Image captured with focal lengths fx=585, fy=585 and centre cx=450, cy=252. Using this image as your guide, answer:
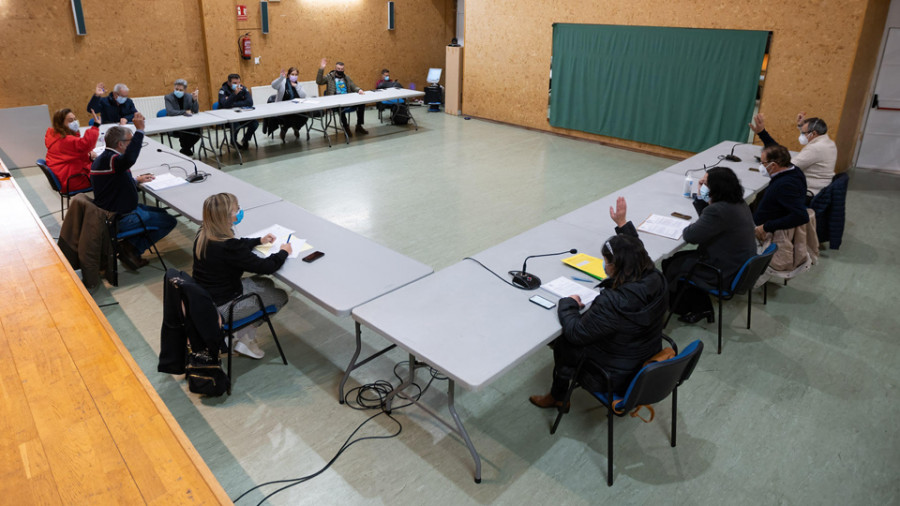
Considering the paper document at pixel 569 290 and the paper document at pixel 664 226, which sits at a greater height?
the paper document at pixel 664 226

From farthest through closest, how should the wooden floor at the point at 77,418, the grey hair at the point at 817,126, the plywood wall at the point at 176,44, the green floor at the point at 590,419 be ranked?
1. the plywood wall at the point at 176,44
2. the grey hair at the point at 817,126
3. the green floor at the point at 590,419
4. the wooden floor at the point at 77,418

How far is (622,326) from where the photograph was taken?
2627mm

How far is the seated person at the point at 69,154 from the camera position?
204 inches

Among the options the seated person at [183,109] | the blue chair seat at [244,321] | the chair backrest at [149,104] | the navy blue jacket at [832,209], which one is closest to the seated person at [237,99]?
the seated person at [183,109]

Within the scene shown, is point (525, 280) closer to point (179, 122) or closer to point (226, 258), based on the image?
point (226, 258)

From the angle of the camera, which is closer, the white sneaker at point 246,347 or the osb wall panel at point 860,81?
the white sneaker at point 246,347

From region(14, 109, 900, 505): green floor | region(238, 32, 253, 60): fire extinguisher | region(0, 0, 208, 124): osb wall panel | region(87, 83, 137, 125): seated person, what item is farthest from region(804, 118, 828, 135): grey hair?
region(0, 0, 208, 124): osb wall panel

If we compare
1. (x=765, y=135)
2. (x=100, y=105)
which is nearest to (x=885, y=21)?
(x=765, y=135)

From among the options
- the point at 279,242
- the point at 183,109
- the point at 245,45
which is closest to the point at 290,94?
the point at 245,45

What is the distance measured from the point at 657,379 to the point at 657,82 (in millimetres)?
6898

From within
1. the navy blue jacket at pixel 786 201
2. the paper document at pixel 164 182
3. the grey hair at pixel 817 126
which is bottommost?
the paper document at pixel 164 182

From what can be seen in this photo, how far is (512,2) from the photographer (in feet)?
32.0

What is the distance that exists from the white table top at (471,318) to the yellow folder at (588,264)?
4 cm

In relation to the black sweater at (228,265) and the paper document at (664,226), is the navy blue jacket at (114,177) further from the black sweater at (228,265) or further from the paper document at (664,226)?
the paper document at (664,226)
